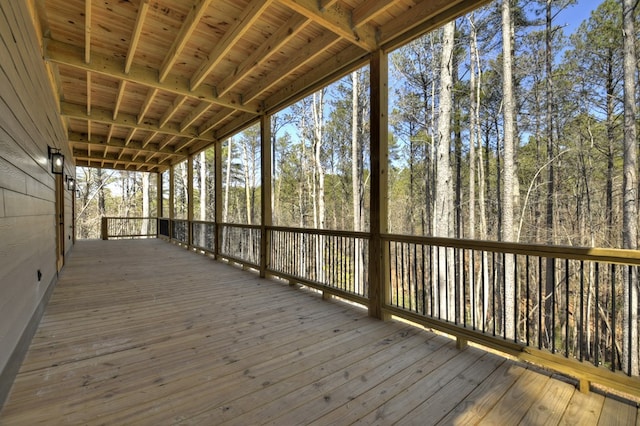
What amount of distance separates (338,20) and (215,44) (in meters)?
1.58

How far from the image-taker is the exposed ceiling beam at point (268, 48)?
286 cm

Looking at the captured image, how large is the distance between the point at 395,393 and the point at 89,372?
2.09 m

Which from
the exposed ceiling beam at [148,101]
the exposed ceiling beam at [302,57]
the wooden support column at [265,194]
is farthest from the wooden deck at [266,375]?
the exposed ceiling beam at [148,101]

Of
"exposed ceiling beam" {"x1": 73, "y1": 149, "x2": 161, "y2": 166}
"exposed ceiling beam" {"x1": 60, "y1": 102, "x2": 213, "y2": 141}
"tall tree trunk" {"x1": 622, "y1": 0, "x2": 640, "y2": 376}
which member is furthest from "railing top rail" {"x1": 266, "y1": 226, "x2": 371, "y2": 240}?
"exposed ceiling beam" {"x1": 73, "y1": 149, "x2": 161, "y2": 166}

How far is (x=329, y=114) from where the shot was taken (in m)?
13.6

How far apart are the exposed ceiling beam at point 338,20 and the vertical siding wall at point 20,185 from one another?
2013 mm

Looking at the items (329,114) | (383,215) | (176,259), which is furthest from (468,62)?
(176,259)

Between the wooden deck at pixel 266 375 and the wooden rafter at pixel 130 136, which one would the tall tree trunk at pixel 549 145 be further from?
the wooden rafter at pixel 130 136

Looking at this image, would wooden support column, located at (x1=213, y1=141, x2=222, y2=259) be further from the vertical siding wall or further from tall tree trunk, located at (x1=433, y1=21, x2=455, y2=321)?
tall tree trunk, located at (x1=433, y1=21, x2=455, y2=321)

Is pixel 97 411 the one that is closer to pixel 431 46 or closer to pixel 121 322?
pixel 121 322

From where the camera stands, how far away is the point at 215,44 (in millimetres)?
3381

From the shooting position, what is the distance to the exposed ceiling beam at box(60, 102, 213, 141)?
16.8ft

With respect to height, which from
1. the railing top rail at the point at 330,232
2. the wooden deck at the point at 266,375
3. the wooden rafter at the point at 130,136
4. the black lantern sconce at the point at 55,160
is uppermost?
the wooden rafter at the point at 130,136

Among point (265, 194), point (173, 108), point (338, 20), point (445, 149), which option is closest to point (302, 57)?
point (338, 20)
